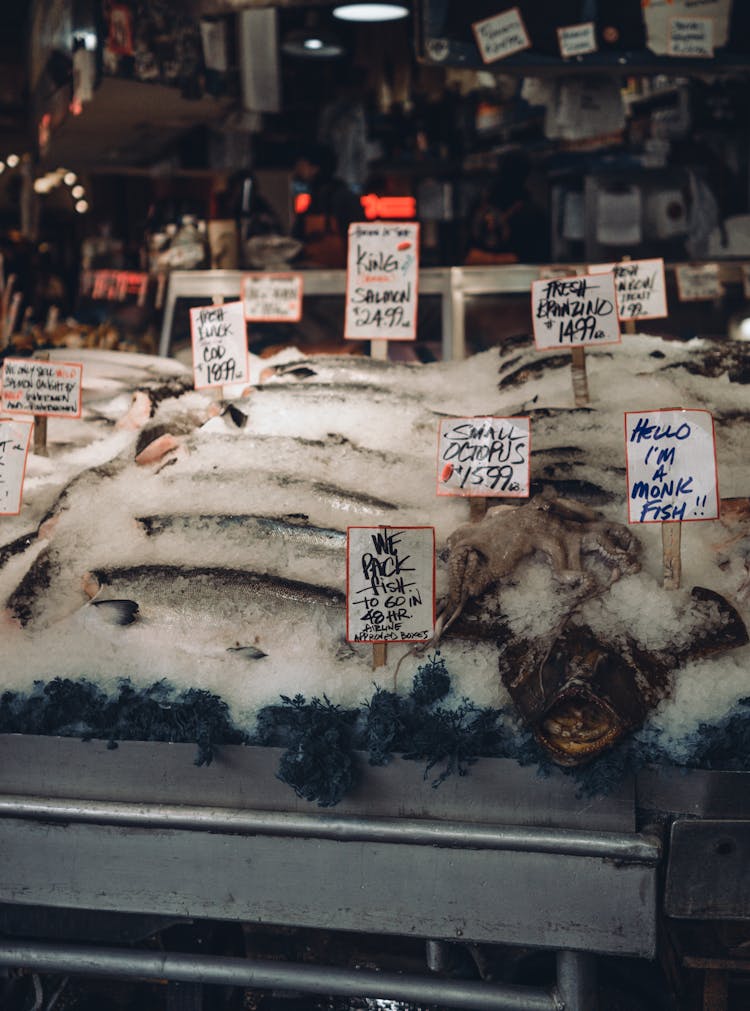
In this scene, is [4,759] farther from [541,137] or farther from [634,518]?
[541,137]

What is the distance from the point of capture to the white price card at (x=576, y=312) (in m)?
2.89

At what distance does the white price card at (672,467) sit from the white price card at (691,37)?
2770 mm

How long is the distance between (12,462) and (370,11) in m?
4.43

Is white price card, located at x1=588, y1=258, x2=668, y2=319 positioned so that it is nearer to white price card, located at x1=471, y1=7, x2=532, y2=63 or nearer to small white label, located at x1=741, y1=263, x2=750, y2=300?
white price card, located at x1=471, y1=7, x2=532, y2=63

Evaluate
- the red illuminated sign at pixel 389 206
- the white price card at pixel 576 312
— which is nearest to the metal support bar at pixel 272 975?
the white price card at pixel 576 312

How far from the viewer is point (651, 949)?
1.99 meters

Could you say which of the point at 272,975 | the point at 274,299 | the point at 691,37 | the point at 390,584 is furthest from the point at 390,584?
the point at 691,37

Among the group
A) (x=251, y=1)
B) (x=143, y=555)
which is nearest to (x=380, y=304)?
(x=143, y=555)

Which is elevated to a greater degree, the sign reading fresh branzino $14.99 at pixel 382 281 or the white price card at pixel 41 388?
the sign reading fresh branzino $14.99 at pixel 382 281

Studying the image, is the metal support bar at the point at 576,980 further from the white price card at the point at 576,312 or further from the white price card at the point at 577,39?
the white price card at the point at 577,39

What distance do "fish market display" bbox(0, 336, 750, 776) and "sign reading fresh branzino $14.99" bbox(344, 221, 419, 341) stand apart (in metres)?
0.48

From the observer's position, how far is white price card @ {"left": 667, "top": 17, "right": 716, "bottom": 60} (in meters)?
4.31

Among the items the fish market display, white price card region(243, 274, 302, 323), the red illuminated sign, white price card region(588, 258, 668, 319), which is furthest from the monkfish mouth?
the red illuminated sign

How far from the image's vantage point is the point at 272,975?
7.14ft
